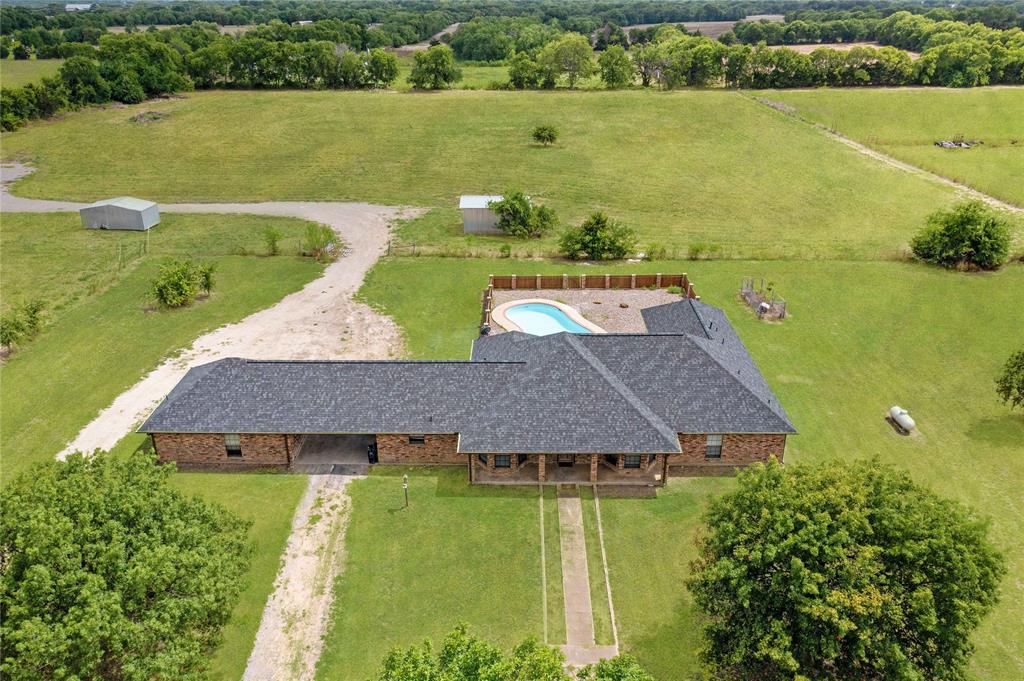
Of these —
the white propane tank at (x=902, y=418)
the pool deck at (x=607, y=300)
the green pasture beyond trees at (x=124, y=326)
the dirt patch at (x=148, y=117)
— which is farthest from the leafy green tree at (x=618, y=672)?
the dirt patch at (x=148, y=117)

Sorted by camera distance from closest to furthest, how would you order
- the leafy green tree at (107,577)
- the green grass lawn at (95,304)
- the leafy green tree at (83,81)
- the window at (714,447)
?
the leafy green tree at (107,577) < the window at (714,447) < the green grass lawn at (95,304) < the leafy green tree at (83,81)

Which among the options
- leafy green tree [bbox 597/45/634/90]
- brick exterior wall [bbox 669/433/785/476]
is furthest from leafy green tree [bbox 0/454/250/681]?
leafy green tree [bbox 597/45/634/90]

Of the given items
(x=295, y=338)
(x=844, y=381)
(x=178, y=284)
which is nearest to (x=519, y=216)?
(x=295, y=338)

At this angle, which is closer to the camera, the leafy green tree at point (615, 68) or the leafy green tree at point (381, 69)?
the leafy green tree at point (615, 68)

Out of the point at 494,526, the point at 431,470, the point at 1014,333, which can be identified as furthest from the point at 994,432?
the point at 431,470

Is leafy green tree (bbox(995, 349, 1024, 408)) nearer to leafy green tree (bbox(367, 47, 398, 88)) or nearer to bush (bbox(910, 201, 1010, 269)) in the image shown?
bush (bbox(910, 201, 1010, 269))

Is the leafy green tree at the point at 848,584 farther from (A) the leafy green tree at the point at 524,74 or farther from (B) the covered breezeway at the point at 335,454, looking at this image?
(A) the leafy green tree at the point at 524,74

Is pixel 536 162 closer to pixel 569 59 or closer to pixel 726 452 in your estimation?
pixel 569 59
